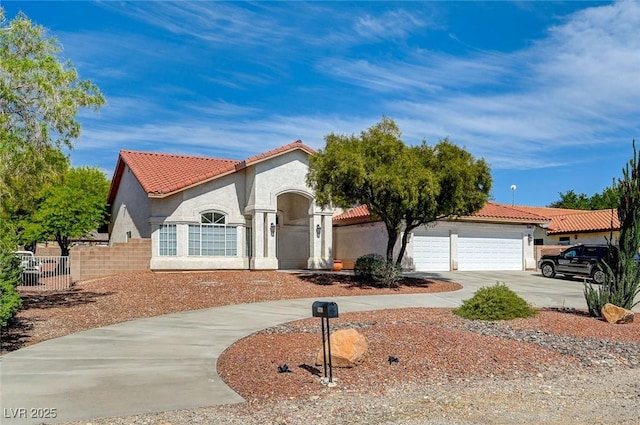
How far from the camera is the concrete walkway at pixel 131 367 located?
7.17m

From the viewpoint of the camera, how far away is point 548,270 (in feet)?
96.6

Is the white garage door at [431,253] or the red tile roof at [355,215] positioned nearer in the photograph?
the white garage door at [431,253]

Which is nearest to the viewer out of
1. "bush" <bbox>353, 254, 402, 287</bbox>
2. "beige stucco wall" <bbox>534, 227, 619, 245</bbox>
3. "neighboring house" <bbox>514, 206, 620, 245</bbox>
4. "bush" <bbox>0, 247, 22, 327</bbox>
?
"bush" <bbox>0, 247, 22, 327</bbox>

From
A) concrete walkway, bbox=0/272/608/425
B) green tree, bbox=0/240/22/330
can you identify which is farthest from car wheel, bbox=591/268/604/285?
green tree, bbox=0/240/22/330

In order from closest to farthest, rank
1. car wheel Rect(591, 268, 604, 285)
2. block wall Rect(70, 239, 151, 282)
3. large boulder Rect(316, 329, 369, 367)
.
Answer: large boulder Rect(316, 329, 369, 367), block wall Rect(70, 239, 151, 282), car wheel Rect(591, 268, 604, 285)

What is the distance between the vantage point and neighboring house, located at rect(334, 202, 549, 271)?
29953mm

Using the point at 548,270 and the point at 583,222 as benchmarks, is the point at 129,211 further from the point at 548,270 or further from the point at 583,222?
the point at 583,222

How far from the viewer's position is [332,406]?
24.4ft

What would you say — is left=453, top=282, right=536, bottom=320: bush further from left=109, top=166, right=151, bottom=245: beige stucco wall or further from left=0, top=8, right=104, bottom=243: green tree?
left=109, top=166, right=151, bottom=245: beige stucco wall

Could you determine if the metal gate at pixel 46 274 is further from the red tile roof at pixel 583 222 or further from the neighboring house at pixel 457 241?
the red tile roof at pixel 583 222

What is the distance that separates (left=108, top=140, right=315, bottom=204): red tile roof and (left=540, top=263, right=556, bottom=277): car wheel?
12683mm

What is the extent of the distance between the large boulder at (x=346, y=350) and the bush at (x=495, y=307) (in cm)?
540

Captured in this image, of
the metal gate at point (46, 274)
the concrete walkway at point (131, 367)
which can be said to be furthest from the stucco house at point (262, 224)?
the concrete walkway at point (131, 367)

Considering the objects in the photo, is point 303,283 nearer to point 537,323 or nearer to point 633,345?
point 537,323
